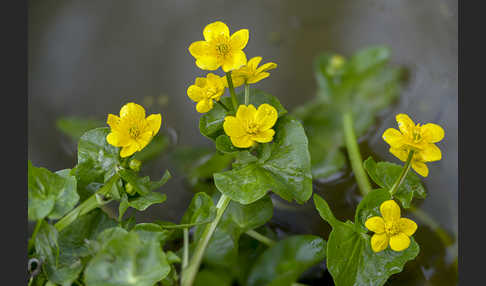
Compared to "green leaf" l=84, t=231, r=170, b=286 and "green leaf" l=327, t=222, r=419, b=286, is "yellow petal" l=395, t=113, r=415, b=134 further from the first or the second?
"green leaf" l=84, t=231, r=170, b=286

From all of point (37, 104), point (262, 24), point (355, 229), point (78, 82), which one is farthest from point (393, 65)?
point (37, 104)

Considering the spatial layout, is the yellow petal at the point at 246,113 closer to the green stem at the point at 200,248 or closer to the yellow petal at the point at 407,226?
the green stem at the point at 200,248

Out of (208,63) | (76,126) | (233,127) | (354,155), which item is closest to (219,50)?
(208,63)

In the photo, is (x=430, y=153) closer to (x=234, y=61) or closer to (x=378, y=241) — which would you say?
(x=378, y=241)

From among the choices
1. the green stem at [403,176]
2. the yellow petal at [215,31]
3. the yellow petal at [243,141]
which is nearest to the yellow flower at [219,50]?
the yellow petal at [215,31]

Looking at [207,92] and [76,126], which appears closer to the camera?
[207,92]

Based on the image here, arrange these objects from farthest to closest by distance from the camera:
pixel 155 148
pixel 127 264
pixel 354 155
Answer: pixel 155 148 < pixel 354 155 < pixel 127 264

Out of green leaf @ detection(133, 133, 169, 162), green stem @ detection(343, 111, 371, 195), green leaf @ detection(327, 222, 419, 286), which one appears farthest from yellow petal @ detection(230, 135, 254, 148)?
green leaf @ detection(133, 133, 169, 162)
